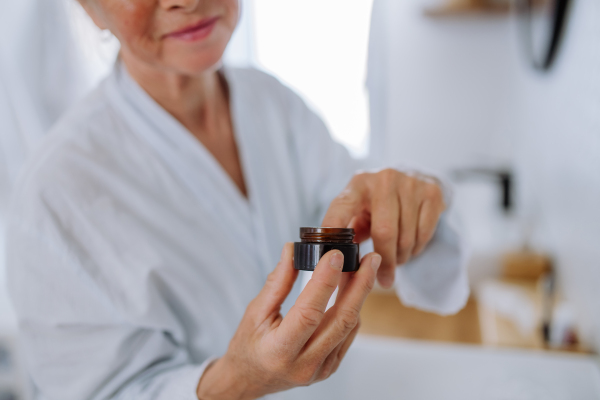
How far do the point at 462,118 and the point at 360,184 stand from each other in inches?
70.5

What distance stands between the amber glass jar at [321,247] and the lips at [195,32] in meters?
0.30

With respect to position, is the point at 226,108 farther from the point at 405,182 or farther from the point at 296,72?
the point at 296,72

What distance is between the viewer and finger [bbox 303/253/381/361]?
1.27ft

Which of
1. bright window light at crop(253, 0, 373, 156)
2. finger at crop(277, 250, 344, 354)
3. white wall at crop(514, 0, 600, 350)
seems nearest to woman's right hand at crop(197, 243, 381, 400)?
finger at crop(277, 250, 344, 354)

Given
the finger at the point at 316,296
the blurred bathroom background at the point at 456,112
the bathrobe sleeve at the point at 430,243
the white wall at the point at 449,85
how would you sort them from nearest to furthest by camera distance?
the finger at the point at 316,296 → the bathrobe sleeve at the point at 430,243 → the blurred bathroom background at the point at 456,112 → the white wall at the point at 449,85

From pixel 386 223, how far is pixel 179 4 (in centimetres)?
33

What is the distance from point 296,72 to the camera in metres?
1.88

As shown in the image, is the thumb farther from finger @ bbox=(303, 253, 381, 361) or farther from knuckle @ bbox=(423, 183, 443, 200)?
knuckle @ bbox=(423, 183, 443, 200)

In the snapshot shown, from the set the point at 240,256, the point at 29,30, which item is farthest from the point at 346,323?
the point at 29,30

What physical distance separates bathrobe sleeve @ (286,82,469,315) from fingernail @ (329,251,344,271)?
0.65 ft

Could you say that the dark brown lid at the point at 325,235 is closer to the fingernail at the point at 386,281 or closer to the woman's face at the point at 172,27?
the fingernail at the point at 386,281

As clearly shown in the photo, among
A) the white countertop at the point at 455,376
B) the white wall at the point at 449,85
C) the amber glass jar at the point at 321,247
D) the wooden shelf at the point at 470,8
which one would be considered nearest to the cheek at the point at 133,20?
the amber glass jar at the point at 321,247

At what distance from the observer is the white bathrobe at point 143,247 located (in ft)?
1.78

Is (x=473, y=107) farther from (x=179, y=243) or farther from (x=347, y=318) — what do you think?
(x=347, y=318)
